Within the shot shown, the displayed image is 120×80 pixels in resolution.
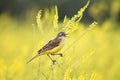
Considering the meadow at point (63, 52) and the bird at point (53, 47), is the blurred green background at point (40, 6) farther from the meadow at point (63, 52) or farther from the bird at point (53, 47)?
the bird at point (53, 47)

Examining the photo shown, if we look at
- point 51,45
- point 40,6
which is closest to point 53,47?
point 51,45

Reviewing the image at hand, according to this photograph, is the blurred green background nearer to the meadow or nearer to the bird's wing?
the meadow

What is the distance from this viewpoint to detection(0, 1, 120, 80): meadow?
4.69m

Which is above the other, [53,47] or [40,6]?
[40,6]

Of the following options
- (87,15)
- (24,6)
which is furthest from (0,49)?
(24,6)

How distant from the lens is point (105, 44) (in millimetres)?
10000

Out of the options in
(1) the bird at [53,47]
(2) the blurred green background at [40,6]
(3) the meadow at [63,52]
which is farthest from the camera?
(2) the blurred green background at [40,6]

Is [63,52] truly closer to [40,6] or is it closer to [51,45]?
[51,45]

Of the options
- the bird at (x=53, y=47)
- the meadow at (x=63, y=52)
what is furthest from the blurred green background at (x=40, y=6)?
the bird at (x=53, y=47)

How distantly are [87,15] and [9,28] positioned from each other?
17.6 feet

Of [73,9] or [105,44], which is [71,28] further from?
[73,9]

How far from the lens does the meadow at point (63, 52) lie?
4.69 m

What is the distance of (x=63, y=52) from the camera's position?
4797mm

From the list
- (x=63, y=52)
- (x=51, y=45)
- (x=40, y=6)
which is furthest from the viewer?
(x=40, y=6)
